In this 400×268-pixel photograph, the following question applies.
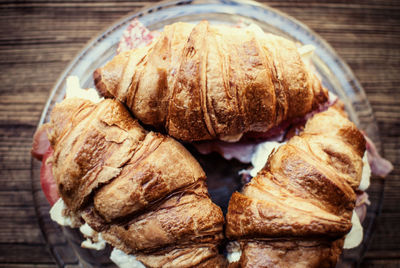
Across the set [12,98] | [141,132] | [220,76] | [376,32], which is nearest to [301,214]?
[220,76]

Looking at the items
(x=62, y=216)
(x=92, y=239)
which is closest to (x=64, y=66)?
(x=62, y=216)

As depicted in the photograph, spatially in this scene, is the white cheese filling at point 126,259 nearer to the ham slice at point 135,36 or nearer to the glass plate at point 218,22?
the glass plate at point 218,22

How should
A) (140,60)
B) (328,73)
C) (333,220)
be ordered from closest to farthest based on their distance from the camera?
(333,220) < (140,60) < (328,73)

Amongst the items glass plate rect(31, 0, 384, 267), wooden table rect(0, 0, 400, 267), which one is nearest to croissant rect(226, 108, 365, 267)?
glass plate rect(31, 0, 384, 267)

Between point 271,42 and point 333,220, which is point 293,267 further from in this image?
point 271,42

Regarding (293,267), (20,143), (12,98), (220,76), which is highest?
(220,76)

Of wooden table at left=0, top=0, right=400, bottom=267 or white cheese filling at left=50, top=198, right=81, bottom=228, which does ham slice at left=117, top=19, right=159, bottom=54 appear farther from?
white cheese filling at left=50, top=198, right=81, bottom=228
